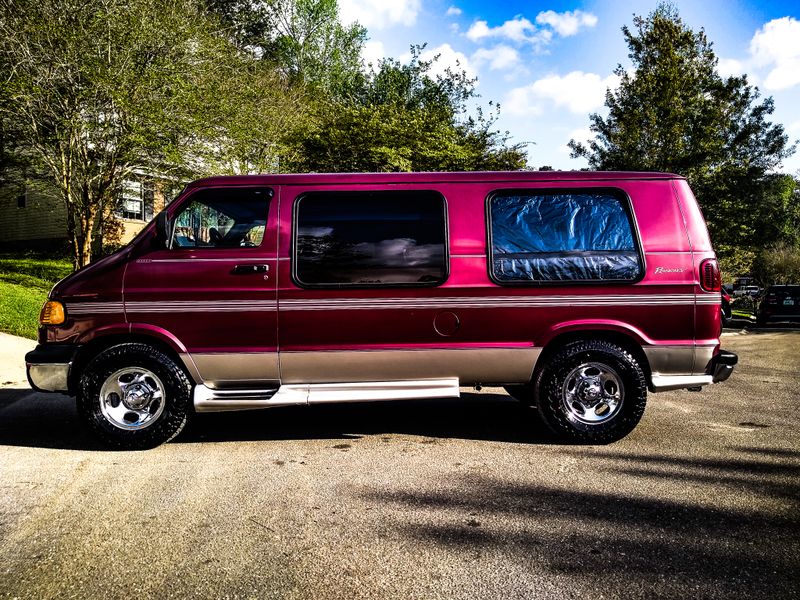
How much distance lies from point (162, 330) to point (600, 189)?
374cm

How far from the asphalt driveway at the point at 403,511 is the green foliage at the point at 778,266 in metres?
37.9

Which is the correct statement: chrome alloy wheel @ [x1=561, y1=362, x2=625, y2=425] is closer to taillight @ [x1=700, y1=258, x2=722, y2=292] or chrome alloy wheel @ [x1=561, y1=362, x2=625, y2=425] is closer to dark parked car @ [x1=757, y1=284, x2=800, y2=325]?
taillight @ [x1=700, y1=258, x2=722, y2=292]

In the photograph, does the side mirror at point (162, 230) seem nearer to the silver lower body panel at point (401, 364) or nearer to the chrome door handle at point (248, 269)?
the chrome door handle at point (248, 269)

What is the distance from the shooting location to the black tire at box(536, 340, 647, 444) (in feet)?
15.4

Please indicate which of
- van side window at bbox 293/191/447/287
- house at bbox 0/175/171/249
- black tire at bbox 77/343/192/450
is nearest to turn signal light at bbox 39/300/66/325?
black tire at bbox 77/343/192/450

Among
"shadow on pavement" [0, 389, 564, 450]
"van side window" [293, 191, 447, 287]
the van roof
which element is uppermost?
the van roof

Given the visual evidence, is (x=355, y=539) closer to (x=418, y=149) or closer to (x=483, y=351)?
(x=483, y=351)

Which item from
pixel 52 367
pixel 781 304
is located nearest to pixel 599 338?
pixel 52 367

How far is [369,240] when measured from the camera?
4.70 meters

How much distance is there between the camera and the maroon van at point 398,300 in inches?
182

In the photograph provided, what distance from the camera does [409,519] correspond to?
3.25 m

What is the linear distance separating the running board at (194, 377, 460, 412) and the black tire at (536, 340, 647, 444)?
0.81m

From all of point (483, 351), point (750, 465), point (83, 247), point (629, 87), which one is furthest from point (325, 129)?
point (750, 465)

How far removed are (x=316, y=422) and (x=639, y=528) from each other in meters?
3.20
